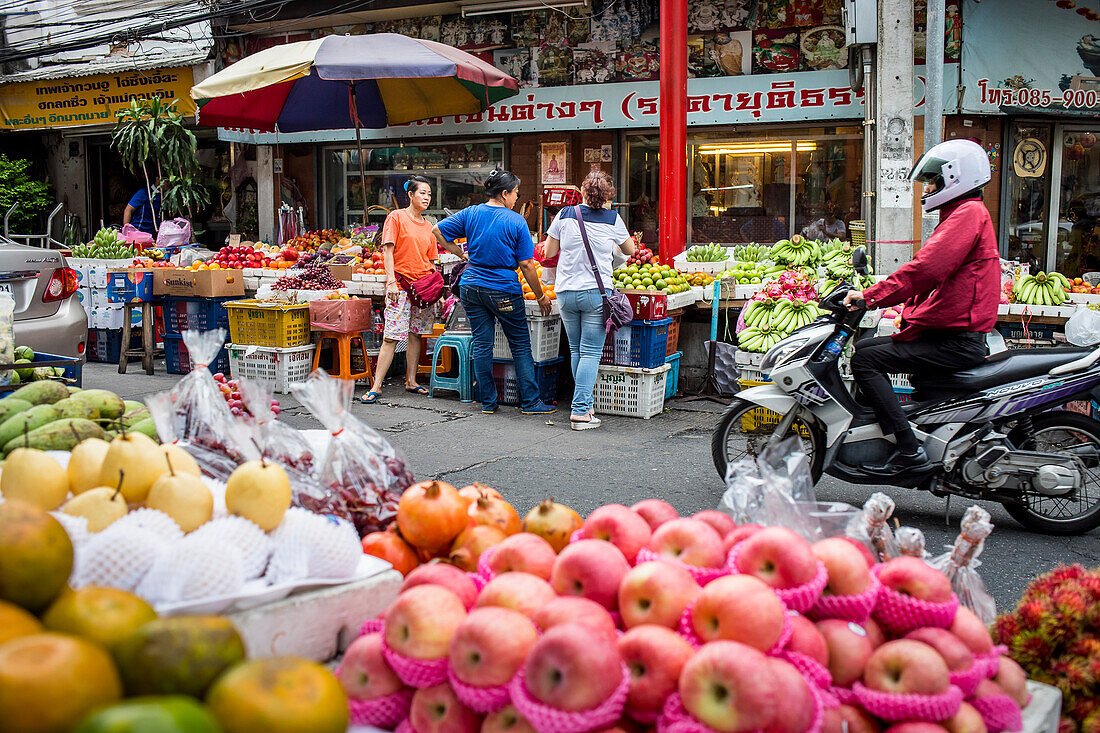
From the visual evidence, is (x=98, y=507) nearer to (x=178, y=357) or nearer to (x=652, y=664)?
(x=652, y=664)

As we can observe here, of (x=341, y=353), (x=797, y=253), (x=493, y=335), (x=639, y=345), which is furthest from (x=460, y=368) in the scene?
(x=797, y=253)

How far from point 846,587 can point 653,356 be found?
5816 mm

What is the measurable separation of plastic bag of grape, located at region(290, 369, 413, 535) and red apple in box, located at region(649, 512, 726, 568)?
0.98 metres

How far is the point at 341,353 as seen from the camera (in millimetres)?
8852

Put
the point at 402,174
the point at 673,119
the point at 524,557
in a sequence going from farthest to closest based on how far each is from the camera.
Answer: the point at 402,174
the point at 673,119
the point at 524,557

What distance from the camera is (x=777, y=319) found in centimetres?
746

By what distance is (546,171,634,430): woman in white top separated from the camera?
7320 mm

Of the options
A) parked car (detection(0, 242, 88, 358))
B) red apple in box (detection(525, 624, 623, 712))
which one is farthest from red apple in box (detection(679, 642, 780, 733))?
parked car (detection(0, 242, 88, 358))

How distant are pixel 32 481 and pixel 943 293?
421 centimetres

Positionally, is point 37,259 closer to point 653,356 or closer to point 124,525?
point 653,356

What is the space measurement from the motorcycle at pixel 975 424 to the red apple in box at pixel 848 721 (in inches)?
118

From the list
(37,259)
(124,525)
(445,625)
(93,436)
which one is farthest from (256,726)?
(37,259)

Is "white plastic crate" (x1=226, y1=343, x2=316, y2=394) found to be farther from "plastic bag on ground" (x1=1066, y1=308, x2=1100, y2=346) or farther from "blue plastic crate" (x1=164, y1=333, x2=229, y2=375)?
"plastic bag on ground" (x1=1066, y1=308, x2=1100, y2=346)

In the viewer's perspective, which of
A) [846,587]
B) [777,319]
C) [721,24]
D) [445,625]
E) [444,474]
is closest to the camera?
[445,625]
